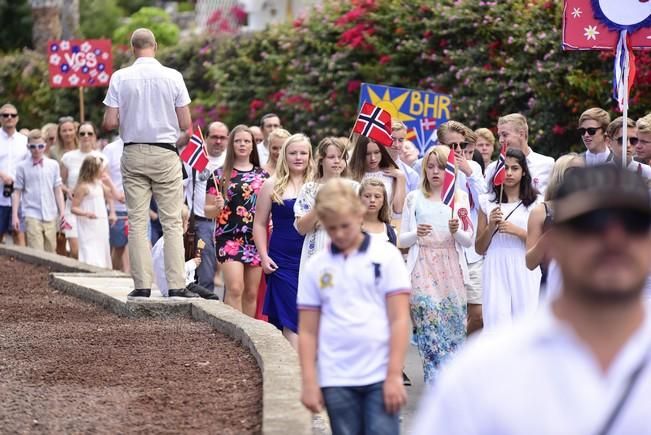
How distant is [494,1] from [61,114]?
19859mm

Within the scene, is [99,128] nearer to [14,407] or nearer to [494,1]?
[494,1]

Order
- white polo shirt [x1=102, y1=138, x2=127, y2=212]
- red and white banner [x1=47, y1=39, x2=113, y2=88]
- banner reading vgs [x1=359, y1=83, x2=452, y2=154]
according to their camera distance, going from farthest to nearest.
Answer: red and white banner [x1=47, y1=39, x2=113, y2=88] < white polo shirt [x1=102, y1=138, x2=127, y2=212] < banner reading vgs [x1=359, y1=83, x2=452, y2=154]

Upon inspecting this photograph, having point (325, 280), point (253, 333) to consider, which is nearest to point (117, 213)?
point (253, 333)

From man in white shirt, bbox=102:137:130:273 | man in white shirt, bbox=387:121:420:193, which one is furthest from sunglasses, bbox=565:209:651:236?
man in white shirt, bbox=102:137:130:273

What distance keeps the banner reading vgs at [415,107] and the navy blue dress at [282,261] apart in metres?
4.85

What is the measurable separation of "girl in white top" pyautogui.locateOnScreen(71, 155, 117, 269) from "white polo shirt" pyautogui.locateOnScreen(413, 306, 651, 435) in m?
14.4

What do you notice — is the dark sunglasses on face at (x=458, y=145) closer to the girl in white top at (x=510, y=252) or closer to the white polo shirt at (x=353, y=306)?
the girl in white top at (x=510, y=252)

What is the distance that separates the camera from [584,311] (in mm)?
2719

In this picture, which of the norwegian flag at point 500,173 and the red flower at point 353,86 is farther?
the red flower at point 353,86

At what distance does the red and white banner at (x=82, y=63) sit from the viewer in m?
24.3

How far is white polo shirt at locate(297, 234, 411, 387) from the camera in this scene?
5488mm

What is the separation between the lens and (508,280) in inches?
376

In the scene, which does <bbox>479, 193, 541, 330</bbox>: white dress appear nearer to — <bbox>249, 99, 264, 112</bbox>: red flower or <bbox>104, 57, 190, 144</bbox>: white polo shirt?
<bbox>104, 57, 190, 144</bbox>: white polo shirt

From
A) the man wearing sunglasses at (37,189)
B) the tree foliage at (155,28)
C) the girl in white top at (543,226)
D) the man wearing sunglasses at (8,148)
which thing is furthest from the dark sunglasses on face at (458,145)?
the tree foliage at (155,28)
